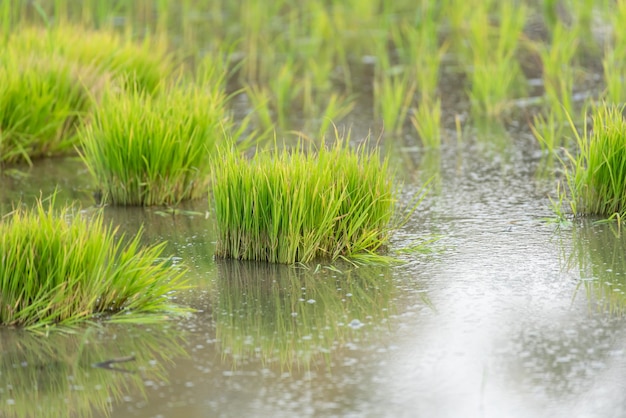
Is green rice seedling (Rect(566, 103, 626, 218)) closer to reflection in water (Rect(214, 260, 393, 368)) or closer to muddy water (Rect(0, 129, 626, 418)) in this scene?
muddy water (Rect(0, 129, 626, 418))

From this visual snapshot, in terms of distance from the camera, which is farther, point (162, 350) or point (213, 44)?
point (213, 44)

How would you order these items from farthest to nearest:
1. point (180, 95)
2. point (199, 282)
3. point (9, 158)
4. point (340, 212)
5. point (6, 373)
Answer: point (9, 158) → point (180, 95) → point (340, 212) → point (199, 282) → point (6, 373)

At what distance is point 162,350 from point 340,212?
1010mm

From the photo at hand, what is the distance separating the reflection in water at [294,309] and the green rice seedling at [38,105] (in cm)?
184

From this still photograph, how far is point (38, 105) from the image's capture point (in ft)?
16.1

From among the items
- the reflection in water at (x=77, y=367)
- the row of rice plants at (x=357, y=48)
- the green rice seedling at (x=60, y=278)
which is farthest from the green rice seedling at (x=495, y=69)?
the reflection in water at (x=77, y=367)

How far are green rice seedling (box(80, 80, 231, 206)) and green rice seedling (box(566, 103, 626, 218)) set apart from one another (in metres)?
1.41

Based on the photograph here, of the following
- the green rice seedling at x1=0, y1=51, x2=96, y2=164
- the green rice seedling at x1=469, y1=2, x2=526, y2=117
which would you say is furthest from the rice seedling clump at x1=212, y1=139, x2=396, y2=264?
the green rice seedling at x1=469, y1=2, x2=526, y2=117

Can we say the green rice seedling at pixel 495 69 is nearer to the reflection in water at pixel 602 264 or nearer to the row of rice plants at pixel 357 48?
the row of rice plants at pixel 357 48

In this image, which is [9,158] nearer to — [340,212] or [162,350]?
[340,212]

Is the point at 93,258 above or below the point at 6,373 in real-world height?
above

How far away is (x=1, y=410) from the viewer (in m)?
2.42

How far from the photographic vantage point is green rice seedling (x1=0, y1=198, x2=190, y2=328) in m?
2.89

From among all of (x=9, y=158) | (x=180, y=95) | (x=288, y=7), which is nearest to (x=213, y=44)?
(x=288, y=7)
